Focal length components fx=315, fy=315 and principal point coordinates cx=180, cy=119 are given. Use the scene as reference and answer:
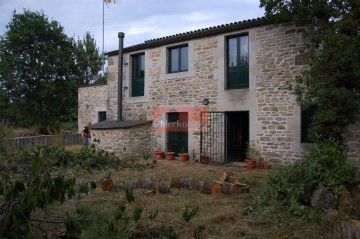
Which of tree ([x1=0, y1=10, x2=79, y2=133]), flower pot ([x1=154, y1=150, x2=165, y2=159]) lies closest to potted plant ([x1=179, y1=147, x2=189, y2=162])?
flower pot ([x1=154, y1=150, x2=165, y2=159])

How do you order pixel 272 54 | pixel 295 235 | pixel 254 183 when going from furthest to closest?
1. pixel 272 54
2. pixel 254 183
3. pixel 295 235

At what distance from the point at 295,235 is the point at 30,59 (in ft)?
67.0

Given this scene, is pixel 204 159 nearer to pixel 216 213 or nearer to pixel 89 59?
→ pixel 216 213

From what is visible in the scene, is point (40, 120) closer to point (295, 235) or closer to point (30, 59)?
point (30, 59)

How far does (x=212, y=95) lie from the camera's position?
11695 millimetres

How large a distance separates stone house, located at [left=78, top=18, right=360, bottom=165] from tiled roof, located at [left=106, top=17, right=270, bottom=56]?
0.03 meters

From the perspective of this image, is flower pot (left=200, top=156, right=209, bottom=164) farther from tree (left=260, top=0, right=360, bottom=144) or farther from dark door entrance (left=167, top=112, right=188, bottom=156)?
tree (left=260, top=0, right=360, bottom=144)

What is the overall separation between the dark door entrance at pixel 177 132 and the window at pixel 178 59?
186 centimetres

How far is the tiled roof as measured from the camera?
10539 millimetres

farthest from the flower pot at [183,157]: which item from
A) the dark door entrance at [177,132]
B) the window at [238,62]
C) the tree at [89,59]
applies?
the tree at [89,59]

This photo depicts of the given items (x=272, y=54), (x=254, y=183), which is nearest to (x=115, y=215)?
(x=254, y=183)

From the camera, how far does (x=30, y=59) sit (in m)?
20.4

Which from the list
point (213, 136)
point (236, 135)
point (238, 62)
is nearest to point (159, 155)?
point (213, 136)

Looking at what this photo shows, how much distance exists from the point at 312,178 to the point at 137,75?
10.6m
